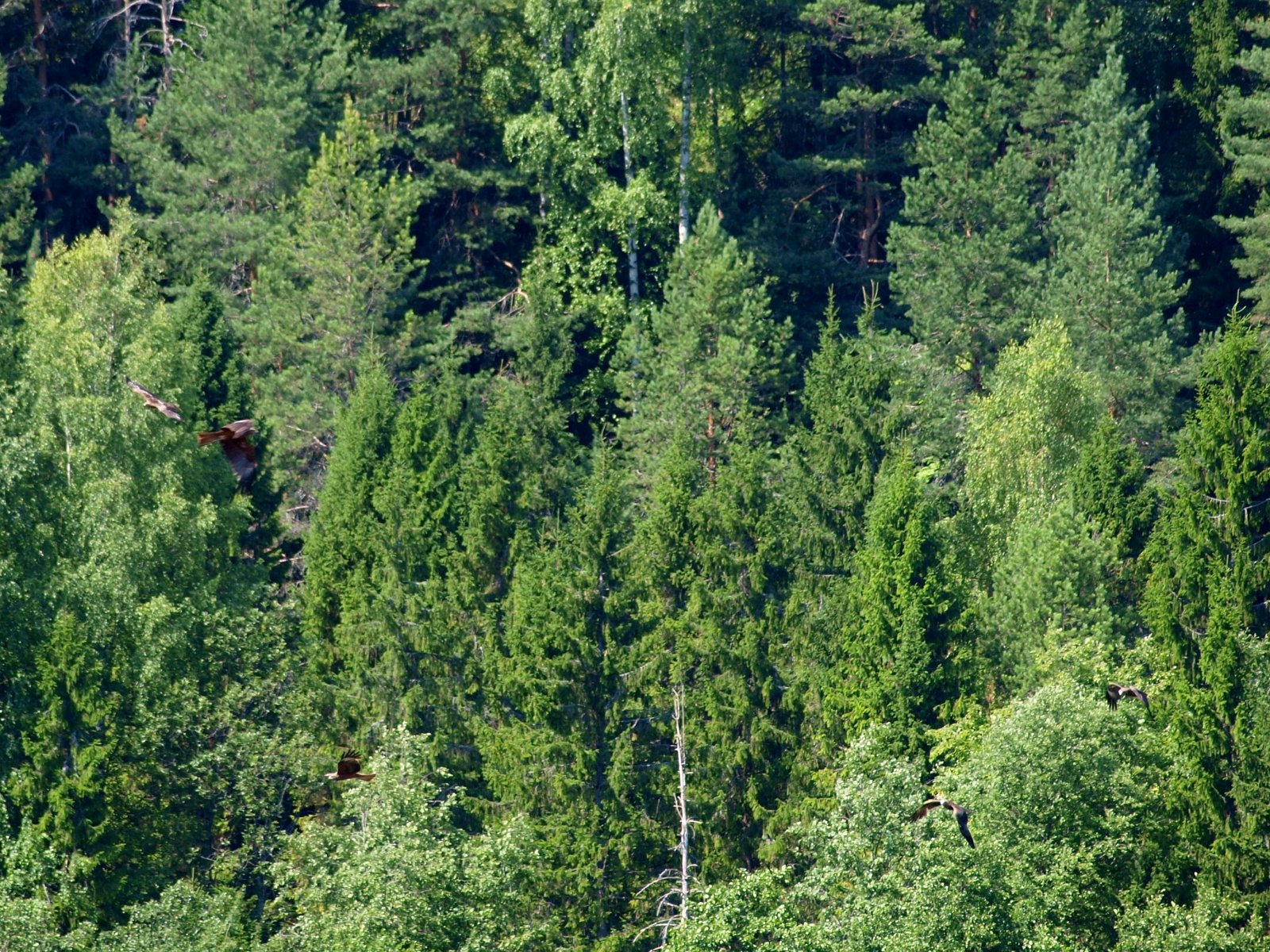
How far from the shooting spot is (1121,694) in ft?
138

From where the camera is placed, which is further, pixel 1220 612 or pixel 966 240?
pixel 966 240

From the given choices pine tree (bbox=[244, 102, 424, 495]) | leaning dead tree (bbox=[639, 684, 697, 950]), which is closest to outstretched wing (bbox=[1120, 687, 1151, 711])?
leaning dead tree (bbox=[639, 684, 697, 950])

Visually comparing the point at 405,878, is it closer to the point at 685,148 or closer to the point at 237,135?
the point at 237,135

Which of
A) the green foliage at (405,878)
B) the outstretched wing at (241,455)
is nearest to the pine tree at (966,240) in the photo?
the green foliage at (405,878)

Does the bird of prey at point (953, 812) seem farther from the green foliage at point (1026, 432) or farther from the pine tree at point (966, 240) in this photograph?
the pine tree at point (966, 240)

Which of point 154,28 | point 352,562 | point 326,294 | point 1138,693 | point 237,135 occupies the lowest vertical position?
point 1138,693

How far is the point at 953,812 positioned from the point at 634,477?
20297 mm

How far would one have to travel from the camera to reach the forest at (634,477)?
130ft

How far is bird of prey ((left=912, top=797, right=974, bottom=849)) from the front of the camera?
36.9 meters

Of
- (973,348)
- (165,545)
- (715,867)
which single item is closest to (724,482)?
(715,867)

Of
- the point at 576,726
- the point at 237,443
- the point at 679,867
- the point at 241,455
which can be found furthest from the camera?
the point at 576,726

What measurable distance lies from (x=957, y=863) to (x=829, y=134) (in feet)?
133

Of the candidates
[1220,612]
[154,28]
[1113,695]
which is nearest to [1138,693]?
[1113,695]

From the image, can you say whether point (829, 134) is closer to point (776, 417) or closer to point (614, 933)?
point (776, 417)
